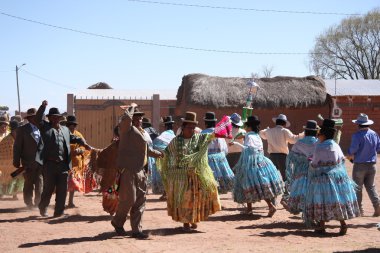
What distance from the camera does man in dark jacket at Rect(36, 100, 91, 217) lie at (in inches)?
420

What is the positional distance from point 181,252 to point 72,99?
16275 mm

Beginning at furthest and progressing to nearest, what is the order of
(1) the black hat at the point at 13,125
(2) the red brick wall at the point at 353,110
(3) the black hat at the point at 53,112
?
(2) the red brick wall at the point at 353,110 → (1) the black hat at the point at 13,125 → (3) the black hat at the point at 53,112

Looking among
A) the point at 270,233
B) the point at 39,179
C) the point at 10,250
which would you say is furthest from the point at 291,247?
the point at 39,179

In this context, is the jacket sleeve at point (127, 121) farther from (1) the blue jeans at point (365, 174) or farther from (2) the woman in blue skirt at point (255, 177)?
(1) the blue jeans at point (365, 174)

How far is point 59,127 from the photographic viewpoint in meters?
10.9

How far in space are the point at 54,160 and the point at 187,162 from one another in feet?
9.44

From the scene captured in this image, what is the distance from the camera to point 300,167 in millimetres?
9914

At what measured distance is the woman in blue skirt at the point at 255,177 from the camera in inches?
414

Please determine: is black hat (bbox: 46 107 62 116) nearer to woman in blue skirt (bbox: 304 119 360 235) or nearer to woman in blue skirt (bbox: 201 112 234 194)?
woman in blue skirt (bbox: 201 112 234 194)

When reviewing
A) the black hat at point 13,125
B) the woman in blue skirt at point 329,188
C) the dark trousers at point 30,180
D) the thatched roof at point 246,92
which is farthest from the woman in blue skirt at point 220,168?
the thatched roof at point 246,92


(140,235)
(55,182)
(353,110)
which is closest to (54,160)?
(55,182)

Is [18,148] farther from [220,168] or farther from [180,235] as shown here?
[180,235]

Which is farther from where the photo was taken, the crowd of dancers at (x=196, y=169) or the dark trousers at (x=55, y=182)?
the dark trousers at (x=55, y=182)

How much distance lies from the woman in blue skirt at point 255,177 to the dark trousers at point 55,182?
123 inches
